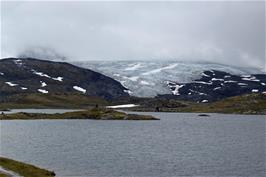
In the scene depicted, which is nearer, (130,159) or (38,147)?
(130,159)

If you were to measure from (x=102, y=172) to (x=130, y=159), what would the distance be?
46.8ft

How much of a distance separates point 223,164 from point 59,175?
28175 millimetres

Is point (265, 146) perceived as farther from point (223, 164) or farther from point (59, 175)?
point (59, 175)

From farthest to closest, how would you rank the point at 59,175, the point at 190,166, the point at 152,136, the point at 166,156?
the point at 152,136
the point at 166,156
the point at 190,166
the point at 59,175

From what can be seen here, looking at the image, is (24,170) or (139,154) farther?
(139,154)

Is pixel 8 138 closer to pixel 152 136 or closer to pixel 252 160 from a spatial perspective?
pixel 152 136

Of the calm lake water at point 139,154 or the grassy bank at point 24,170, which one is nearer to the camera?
the grassy bank at point 24,170

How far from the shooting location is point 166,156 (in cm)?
8888

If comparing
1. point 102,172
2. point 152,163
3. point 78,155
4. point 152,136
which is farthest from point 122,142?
point 102,172

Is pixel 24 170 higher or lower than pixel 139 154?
higher

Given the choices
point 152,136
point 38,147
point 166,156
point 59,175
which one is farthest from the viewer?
point 152,136

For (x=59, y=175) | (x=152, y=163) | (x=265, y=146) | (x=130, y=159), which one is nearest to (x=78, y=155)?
(x=130, y=159)

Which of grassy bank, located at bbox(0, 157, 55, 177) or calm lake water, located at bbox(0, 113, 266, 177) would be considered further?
calm lake water, located at bbox(0, 113, 266, 177)

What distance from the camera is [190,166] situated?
3019 inches
